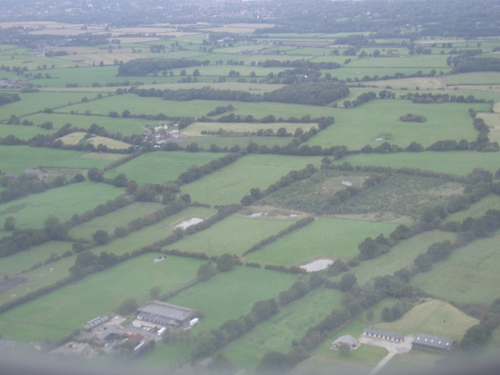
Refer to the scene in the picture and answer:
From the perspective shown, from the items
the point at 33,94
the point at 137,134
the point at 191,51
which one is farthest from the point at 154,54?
the point at 137,134

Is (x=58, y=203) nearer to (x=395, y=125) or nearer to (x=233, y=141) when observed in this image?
(x=233, y=141)

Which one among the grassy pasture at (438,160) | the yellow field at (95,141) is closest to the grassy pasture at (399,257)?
the grassy pasture at (438,160)

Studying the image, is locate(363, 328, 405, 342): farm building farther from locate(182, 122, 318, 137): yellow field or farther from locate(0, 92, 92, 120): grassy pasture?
locate(0, 92, 92, 120): grassy pasture

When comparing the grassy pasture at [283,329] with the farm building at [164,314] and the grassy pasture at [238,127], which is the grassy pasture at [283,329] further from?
the grassy pasture at [238,127]

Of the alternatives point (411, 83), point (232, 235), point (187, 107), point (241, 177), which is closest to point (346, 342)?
point (232, 235)

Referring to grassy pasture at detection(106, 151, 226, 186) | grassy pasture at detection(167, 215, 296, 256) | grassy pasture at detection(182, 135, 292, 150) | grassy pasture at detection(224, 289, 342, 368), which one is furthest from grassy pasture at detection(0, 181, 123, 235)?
grassy pasture at detection(224, 289, 342, 368)

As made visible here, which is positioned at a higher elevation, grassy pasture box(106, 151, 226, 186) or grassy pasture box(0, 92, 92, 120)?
grassy pasture box(0, 92, 92, 120)
